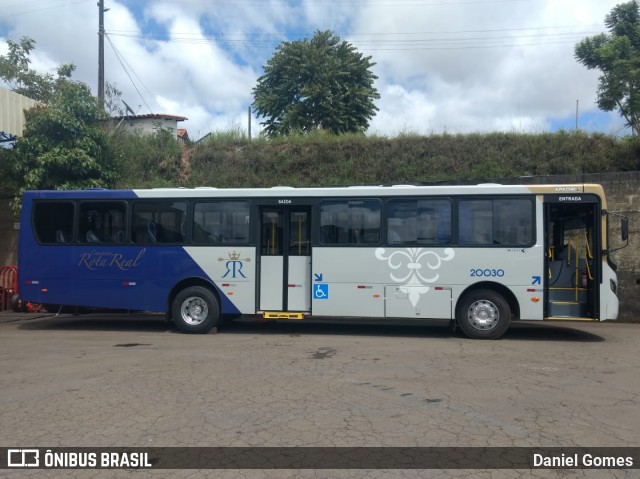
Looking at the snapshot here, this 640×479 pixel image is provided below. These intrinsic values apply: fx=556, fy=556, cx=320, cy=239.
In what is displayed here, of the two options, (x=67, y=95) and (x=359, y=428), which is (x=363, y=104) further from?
(x=359, y=428)

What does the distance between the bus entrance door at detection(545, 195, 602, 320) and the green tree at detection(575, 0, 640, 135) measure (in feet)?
21.1

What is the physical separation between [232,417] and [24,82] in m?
21.9

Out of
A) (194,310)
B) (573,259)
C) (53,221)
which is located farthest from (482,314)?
(53,221)

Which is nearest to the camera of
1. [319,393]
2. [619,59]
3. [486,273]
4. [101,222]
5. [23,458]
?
[23,458]

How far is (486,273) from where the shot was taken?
34.4 ft

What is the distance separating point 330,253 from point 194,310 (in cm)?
Answer: 304

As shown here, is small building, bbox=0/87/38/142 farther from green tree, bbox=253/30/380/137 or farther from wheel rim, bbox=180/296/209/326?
green tree, bbox=253/30/380/137

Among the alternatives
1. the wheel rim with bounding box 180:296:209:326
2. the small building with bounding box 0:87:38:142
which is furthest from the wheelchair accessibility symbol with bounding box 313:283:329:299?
the small building with bounding box 0:87:38:142

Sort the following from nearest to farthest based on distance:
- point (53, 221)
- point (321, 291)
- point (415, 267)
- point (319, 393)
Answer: point (319, 393) < point (415, 267) < point (321, 291) < point (53, 221)

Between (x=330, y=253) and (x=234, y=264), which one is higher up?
(x=330, y=253)

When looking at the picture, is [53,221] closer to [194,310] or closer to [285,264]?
[194,310]

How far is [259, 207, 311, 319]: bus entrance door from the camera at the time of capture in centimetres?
1117

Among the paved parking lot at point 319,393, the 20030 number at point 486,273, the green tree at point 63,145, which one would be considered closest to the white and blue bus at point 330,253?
the 20030 number at point 486,273

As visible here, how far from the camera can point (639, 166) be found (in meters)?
16.3
